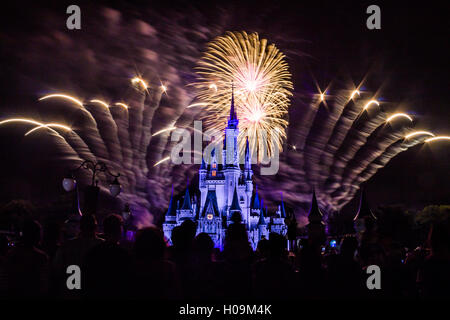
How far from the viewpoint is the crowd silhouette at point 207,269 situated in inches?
234

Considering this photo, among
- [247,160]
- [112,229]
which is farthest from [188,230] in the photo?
[247,160]

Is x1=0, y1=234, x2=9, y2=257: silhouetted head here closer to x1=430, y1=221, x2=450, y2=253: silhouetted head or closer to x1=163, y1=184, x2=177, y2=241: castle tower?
x1=430, y1=221, x2=450, y2=253: silhouetted head

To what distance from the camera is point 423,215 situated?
74000 millimetres

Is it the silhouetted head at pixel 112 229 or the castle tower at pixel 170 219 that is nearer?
the silhouetted head at pixel 112 229

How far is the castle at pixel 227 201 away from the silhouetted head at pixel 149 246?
7626 centimetres

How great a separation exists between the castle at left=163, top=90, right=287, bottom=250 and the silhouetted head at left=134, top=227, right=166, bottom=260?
76264 millimetres

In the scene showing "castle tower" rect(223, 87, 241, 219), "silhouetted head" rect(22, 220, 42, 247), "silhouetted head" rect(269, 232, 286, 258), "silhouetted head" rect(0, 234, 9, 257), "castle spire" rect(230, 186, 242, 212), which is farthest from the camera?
"castle tower" rect(223, 87, 241, 219)

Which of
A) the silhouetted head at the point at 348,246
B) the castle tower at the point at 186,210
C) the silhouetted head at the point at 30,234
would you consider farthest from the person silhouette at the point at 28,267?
the castle tower at the point at 186,210

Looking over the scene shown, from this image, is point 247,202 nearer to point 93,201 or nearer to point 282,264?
point 93,201

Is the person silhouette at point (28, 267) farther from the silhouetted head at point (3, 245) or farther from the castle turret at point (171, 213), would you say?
the castle turret at point (171, 213)

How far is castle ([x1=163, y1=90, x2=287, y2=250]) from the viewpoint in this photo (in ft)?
275

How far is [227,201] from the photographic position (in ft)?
289

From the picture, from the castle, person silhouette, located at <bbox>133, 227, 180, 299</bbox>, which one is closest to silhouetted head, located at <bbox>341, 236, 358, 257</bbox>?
person silhouette, located at <bbox>133, 227, 180, 299</bbox>
